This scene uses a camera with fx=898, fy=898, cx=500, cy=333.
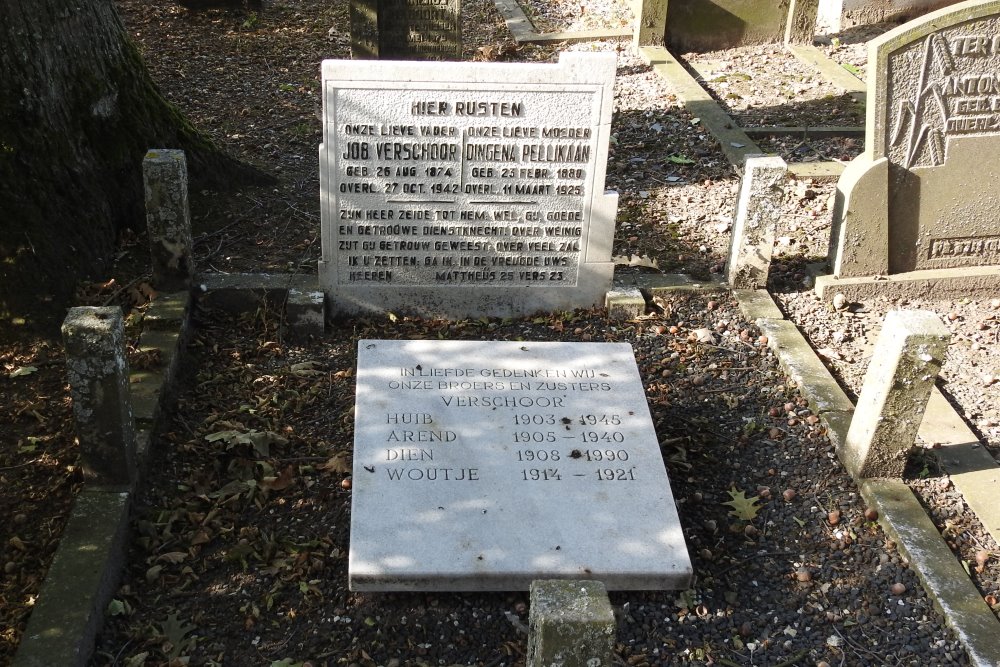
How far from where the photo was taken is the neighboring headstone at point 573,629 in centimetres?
228

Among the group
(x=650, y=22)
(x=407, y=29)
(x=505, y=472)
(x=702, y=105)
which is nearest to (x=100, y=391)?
(x=505, y=472)

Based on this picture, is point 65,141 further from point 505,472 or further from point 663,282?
point 663,282

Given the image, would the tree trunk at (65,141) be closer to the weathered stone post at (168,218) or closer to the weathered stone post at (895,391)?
the weathered stone post at (168,218)

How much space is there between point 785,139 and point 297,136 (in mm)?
4464

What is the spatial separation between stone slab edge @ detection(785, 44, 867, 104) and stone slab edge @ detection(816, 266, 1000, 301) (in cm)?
365

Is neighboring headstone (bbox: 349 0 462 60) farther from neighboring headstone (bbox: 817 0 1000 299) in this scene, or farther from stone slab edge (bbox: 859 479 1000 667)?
stone slab edge (bbox: 859 479 1000 667)

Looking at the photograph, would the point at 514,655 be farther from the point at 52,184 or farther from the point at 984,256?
the point at 984,256

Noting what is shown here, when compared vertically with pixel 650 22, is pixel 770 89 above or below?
below

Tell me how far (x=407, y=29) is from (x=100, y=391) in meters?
6.15

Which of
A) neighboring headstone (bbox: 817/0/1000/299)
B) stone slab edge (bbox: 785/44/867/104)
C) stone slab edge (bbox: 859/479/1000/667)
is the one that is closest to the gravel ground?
stone slab edge (bbox: 785/44/867/104)

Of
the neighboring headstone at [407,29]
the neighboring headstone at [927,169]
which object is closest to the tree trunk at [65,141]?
the neighboring headstone at [407,29]

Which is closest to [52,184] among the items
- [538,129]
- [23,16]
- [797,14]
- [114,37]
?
[23,16]

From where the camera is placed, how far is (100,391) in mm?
3703

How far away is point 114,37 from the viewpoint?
6.02 m
